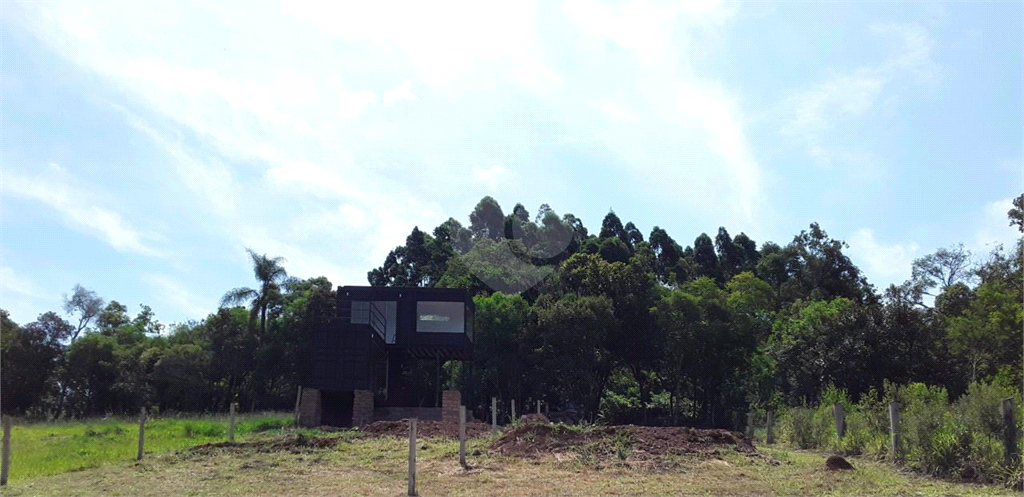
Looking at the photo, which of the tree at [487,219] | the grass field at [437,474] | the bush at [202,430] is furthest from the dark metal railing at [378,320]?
the tree at [487,219]

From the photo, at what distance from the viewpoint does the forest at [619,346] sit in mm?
38656

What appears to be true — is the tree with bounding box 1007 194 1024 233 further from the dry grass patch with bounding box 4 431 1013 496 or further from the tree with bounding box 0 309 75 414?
the tree with bounding box 0 309 75 414

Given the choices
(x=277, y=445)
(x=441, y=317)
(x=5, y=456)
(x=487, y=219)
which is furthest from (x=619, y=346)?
(x=487, y=219)

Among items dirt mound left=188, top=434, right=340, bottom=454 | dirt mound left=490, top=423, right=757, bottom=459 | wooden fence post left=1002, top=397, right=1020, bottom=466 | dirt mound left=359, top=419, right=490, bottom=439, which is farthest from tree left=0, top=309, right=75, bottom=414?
wooden fence post left=1002, top=397, right=1020, bottom=466

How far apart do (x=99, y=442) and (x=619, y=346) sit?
29.6 metres

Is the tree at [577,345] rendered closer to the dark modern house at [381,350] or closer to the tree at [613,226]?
the dark modern house at [381,350]

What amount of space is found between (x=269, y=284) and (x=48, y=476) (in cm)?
3750

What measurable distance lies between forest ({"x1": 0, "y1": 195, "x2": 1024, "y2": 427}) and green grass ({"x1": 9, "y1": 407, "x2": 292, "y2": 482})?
13396 mm

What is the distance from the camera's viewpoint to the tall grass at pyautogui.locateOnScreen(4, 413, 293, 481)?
1770 cm

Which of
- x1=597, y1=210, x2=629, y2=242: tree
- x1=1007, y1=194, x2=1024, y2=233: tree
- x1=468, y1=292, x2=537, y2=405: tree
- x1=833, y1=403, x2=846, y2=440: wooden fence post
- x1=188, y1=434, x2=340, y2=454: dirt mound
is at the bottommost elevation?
x1=188, y1=434, x2=340, y2=454: dirt mound

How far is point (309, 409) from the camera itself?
3123cm

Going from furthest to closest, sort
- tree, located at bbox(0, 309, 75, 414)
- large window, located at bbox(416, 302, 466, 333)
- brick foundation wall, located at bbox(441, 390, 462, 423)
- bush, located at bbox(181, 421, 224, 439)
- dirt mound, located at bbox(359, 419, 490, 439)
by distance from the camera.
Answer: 1. tree, located at bbox(0, 309, 75, 414)
2. large window, located at bbox(416, 302, 466, 333)
3. brick foundation wall, located at bbox(441, 390, 462, 423)
4. bush, located at bbox(181, 421, 224, 439)
5. dirt mound, located at bbox(359, 419, 490, 439)

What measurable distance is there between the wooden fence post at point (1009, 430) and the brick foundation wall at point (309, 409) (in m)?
23.9

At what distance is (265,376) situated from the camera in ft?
165
